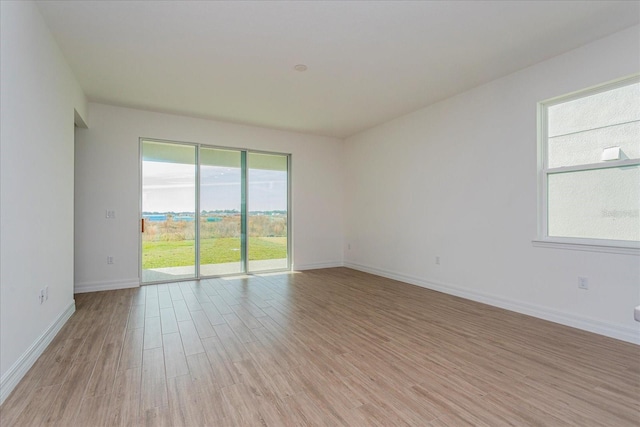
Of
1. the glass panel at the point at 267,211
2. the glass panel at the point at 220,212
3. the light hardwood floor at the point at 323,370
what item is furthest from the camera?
the glass panel at the point at 267,211

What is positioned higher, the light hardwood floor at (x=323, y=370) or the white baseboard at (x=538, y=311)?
the white baseboard at (x=538, y=311)

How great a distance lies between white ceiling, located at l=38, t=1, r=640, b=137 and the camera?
2.53m

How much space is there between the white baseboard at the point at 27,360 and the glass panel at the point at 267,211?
3156 mm

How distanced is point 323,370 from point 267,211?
4.15 m

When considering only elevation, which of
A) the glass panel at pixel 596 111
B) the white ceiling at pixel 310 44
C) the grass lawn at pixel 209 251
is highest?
the white ceiling at pixel 310 44

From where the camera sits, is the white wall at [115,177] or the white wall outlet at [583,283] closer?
the white wall outlet at [583,283]

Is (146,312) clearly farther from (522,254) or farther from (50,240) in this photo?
(522,254)

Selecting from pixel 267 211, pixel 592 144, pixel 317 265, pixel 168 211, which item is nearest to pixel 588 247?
pixel 592 144

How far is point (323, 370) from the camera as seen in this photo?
87.7 inches

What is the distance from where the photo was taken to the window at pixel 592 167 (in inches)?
112

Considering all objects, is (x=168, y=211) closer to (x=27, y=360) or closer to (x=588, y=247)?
(x=27, y=360)

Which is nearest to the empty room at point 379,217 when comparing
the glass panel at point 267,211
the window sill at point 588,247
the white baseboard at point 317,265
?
the window sill at point 588,247

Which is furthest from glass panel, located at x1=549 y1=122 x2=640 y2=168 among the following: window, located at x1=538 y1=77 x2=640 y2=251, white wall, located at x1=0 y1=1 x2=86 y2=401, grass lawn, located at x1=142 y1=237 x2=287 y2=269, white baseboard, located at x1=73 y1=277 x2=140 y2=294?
white baseboard, located at x1=73 y1=277 x2=140 y2=294

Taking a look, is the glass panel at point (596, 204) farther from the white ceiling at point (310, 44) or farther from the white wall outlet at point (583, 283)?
the white ceiling at point (310, 44)
